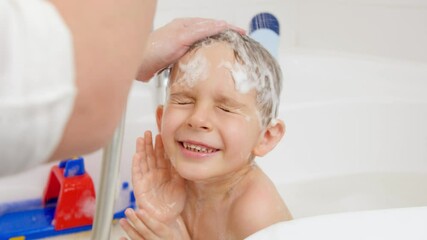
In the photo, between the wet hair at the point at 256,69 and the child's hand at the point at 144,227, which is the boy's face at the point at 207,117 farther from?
the child's hand at the point at 144,227

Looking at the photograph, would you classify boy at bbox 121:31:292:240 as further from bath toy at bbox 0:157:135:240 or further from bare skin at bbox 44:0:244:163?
bare skin at bbox 44:0:244:163

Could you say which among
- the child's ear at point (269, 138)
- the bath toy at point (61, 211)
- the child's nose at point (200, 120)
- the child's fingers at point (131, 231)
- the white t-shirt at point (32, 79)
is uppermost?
the white t-shirt at point (32, 79)

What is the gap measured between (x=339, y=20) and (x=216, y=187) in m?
1.02

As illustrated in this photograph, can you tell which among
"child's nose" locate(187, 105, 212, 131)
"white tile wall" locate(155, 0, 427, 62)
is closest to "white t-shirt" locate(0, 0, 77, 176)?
"child's nose" locate(187, 105, 212, 131)

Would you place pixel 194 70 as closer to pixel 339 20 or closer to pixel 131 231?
pixel 131 231

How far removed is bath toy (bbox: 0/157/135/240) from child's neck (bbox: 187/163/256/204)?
0.35 meters

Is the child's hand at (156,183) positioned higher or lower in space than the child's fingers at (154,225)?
higher

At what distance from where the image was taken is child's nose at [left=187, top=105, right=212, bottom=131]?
89cm

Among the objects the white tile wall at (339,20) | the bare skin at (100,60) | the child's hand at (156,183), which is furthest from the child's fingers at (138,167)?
the white tile wall at (339,20)

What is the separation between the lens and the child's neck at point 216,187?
1.04 m

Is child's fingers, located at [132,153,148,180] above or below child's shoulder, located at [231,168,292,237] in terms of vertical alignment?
above

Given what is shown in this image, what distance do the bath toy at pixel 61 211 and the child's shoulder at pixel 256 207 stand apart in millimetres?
453

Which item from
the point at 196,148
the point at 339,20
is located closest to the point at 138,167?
the point at 196,148

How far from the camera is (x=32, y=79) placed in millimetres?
339
